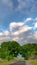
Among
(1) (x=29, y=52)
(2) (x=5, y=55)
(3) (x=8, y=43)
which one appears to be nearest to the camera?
(2) (x=5, y=55)

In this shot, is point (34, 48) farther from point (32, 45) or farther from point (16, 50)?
point (16, 50)

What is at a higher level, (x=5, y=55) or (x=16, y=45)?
(x=16, y=45)

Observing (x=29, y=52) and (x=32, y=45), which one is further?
(x=32, y=45)

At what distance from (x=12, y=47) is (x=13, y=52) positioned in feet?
13.6

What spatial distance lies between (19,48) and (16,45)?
3526 millimetres

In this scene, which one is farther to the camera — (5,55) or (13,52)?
(13,52)

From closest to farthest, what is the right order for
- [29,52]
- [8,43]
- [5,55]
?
1. [5,55]
2. [29,52]
3. [8,43]

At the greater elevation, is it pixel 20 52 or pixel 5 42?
pixel 5 42

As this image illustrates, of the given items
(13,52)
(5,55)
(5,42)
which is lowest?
(5,55)

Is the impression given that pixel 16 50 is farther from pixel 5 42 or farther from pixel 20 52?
pixel 5 42

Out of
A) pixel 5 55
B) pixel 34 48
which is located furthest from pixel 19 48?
pixel 5 55

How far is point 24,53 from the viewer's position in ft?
484

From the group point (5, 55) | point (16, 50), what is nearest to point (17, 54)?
point (16, 50)

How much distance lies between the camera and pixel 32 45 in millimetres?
159000
